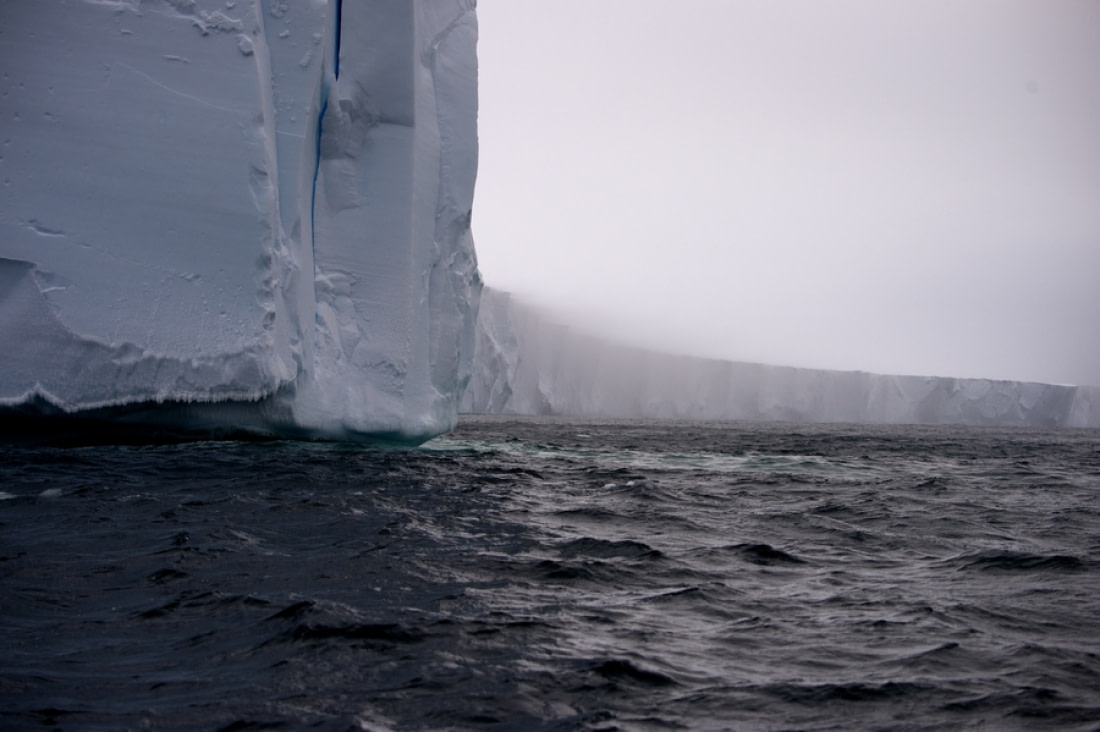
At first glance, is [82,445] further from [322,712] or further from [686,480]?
[322,712]

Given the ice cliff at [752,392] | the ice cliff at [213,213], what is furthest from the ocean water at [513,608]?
the ice cliff at [752,392]

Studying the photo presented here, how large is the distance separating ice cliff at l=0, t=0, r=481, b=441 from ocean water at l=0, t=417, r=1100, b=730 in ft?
4.37

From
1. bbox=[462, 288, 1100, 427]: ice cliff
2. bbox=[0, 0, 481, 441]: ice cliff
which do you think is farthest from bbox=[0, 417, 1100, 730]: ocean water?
bbox=[462, 288, 1100, 427]: ice cliff

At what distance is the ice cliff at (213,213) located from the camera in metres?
9.36

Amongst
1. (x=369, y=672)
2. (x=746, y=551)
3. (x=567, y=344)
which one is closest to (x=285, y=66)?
(x=746, y=551)

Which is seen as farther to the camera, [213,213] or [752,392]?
[752,392]

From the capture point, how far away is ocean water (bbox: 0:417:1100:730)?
3.17 m

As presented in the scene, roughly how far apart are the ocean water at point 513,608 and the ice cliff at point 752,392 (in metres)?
37.3

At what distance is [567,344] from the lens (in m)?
48.5

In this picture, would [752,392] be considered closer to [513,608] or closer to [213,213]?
[213,213]

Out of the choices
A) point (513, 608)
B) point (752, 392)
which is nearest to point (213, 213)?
point (513, 608)

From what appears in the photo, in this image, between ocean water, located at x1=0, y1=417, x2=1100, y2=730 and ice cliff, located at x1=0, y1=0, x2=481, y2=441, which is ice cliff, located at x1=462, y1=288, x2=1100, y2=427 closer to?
ice cliff, located at x1=0, y1=0, x2=481, y2=441

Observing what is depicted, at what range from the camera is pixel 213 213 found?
32.8ft

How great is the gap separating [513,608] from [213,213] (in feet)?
24.0
